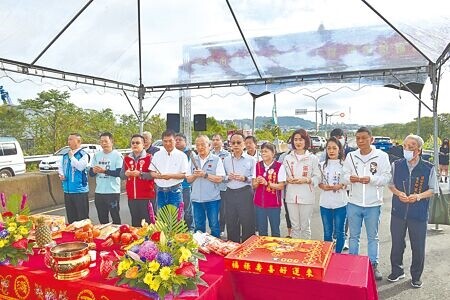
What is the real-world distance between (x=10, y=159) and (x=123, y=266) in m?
12.8

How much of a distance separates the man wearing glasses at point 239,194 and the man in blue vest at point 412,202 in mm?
1601

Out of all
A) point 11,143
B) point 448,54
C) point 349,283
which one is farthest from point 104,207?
point 11,143

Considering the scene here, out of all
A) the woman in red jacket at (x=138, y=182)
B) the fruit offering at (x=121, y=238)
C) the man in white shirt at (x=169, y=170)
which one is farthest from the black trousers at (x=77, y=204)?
the fruit offering at (x=121, y=238)

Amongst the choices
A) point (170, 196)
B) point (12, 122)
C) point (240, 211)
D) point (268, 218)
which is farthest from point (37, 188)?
point (12, 122)

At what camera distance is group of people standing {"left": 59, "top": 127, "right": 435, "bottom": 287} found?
352 cm

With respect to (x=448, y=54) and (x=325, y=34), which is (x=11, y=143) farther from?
(x=448, y=54)

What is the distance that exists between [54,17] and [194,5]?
2126 mm

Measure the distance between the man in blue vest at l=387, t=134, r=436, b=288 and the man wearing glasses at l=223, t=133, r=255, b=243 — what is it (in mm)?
1601

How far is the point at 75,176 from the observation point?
15.8 feet

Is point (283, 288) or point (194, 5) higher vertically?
point (194, 5)

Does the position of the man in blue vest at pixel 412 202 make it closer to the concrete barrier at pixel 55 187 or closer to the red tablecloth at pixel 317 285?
the red tablecloth at pixel 317 285

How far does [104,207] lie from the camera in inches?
191

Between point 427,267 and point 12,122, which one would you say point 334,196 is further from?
point 12,122

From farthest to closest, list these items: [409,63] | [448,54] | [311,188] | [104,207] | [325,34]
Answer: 1. [409,63]
2. [325,34]
3. [448,54]
4. [104,207]
5. [311,188]
